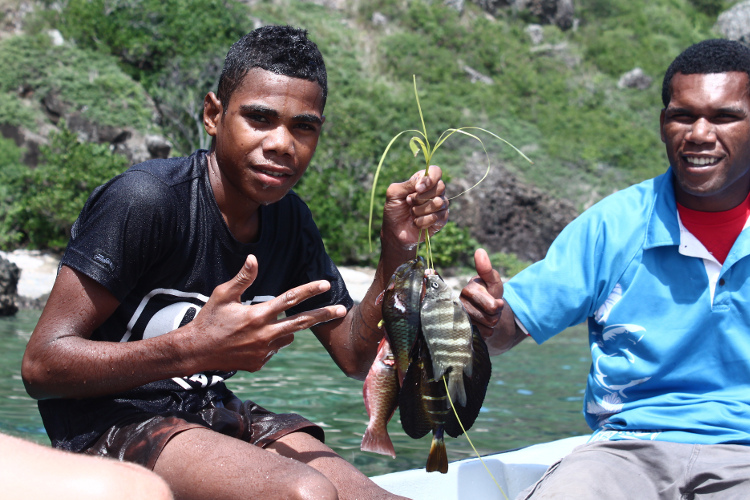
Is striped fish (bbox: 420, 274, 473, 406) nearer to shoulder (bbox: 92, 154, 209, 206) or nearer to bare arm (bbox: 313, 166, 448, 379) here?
bare arm (bbox: 313, 166, 448, 379)

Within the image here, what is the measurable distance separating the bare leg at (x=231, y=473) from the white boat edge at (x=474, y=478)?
0.98m

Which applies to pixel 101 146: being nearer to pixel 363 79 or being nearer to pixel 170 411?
pixel 363 79

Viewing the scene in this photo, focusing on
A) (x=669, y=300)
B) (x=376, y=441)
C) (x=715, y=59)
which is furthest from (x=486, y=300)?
(x=715, y=59)

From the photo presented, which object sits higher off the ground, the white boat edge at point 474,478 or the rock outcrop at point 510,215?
the white boat edge at point 474,478

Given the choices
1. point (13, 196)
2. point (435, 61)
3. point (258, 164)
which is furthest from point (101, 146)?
point (258, 164)

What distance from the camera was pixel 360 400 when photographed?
682 centimetres

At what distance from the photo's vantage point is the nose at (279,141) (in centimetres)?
256

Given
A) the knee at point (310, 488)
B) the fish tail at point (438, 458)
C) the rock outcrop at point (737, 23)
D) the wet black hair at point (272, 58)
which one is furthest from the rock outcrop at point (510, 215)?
the rock outcrop at point (737, 23)

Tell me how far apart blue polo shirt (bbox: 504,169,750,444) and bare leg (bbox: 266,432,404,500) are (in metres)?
0.90

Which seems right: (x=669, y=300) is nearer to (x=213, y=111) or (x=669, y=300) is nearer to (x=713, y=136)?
(x=713, y=136)

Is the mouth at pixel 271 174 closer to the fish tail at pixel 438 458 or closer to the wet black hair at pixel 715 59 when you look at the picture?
the fish tail at pixel 438 458

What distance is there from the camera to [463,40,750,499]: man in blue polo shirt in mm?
2559

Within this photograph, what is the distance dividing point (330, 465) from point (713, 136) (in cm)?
200

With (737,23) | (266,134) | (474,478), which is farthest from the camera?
(737,23)
